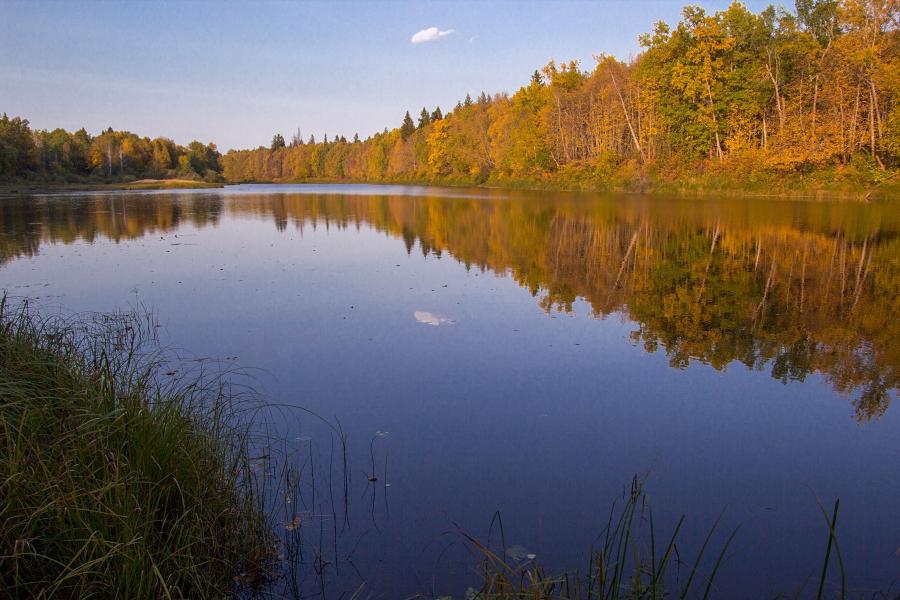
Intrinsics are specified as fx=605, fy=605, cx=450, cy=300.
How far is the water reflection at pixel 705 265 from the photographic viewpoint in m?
7.61

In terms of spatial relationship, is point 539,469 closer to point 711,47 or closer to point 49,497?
point 49,497

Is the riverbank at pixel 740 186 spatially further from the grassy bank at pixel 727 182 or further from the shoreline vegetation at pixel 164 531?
the shoreline vegetation at pixel 164 531

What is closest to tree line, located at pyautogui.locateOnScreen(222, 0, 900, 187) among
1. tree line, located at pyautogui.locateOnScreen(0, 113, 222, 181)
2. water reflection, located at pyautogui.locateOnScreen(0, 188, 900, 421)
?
water reflection, located at pyautogui.locateOnScreen(0, 188, 900, 421)

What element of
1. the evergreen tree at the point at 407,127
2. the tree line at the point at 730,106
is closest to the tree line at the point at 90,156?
the evergreen tree at the point at 407,127

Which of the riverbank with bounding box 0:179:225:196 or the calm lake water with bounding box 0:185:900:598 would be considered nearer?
the calm lake water with bounding box 0:185:900:598

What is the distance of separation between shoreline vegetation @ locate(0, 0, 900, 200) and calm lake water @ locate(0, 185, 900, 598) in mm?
19759

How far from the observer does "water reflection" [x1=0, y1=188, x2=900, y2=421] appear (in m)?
7.61

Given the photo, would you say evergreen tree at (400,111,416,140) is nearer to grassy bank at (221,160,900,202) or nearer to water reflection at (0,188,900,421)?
grassy bank at (221,160,900,202)

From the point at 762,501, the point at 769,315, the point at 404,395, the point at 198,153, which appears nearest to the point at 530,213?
the point at 769,315

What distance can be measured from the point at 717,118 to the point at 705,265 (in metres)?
32.8

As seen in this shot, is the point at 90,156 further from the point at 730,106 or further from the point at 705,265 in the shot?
the point at 705,265

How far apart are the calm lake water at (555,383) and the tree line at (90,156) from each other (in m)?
67.6

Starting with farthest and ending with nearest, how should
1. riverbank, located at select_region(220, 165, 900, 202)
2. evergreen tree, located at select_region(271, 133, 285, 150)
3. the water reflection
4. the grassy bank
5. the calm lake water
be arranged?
1. evergreen tree, located at select_region(271, 133, 285, 150)
2. the grassy bank
3. riverbank, located at select_region(220, 165, 900, 202)
4. the water reflection
5. the calm lake water

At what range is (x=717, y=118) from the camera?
Result: 137ft
